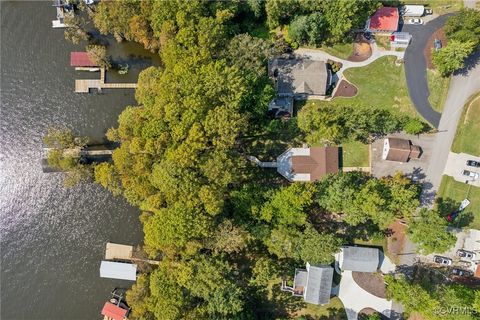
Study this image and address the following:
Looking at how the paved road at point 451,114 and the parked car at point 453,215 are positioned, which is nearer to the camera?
the parked car at point 453,215

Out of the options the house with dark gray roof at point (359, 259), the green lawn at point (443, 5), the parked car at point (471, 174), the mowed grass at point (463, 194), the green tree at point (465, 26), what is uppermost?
the green lawn at point (443, 5)

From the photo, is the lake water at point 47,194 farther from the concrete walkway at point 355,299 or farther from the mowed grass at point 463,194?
the mowed grass at point 463,194

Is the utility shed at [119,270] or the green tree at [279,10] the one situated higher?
the green tree at [279,10]

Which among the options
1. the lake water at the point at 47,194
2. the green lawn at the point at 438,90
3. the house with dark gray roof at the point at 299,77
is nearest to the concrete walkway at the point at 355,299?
the house with dark gray roof at the point at 299,77

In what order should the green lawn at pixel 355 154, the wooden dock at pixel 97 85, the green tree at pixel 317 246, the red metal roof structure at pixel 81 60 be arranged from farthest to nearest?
the wooden dock at pixel 97 85, the red metal roof structure at pixel 81 60, the green lawn at pixel 355 154, the green tree at pixel 317 246

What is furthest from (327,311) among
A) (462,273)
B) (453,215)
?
(453,215)
